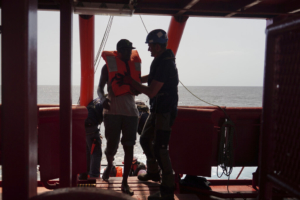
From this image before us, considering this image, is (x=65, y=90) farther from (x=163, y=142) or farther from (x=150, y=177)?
(x=150, y=177)

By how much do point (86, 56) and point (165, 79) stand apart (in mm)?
4020

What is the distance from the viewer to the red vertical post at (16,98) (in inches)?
50.8

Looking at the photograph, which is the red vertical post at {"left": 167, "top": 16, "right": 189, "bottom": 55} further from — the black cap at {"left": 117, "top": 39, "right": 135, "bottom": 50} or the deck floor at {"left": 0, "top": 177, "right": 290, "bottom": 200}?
the deck floor at {"left": 0, "top": 177, "right": 290, "bottom": 200}

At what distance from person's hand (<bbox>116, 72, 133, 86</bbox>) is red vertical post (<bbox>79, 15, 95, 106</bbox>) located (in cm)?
305

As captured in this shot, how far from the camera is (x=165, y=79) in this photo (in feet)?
10.2

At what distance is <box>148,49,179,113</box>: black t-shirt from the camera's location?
10.2ft

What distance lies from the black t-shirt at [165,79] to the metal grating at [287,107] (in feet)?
5.64

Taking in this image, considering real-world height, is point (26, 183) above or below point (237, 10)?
below

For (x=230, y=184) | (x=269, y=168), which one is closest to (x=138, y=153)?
(x=230, y=184)

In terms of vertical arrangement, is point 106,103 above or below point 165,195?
above

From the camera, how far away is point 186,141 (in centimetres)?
397

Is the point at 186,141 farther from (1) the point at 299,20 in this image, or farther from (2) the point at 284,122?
(1) the point at 299,20

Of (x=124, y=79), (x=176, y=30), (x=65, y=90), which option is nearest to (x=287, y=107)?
(x=124, y=79)

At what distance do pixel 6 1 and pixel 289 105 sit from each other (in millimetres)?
1486
